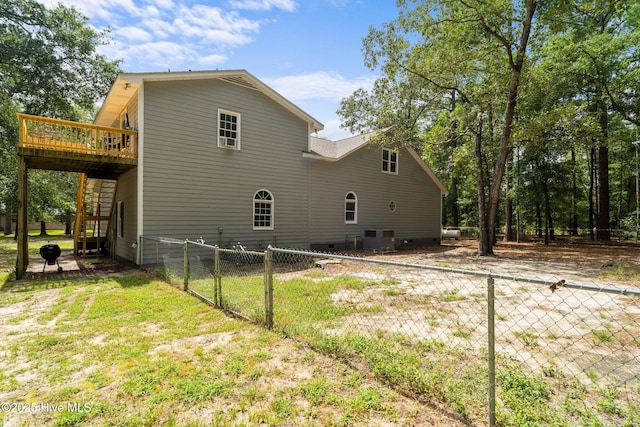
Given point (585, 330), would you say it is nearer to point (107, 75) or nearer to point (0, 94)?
point (107, 75)

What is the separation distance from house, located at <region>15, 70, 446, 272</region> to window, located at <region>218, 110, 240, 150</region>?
0.12ft

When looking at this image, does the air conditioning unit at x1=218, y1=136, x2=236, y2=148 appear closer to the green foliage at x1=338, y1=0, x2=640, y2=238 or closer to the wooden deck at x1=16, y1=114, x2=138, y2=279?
the wooden deck at x1=16, y1=114, x2=138, y2=279

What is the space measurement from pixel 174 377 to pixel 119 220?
10.6m

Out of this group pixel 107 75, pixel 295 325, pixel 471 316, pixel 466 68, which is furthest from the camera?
pixel 107 75

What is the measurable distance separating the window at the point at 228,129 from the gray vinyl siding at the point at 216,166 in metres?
0.17

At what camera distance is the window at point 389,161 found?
16625mm

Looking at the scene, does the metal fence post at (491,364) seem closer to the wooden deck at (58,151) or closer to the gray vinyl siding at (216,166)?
the gray vinyl siding at (216,166)

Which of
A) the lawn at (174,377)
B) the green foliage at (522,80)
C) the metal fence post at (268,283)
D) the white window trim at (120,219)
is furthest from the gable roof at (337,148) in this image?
the lawn at (174,377)

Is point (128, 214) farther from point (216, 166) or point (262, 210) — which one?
point (262, 210)

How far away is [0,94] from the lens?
570 inches

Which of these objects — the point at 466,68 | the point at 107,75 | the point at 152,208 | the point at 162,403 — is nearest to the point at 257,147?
the point at 152,208

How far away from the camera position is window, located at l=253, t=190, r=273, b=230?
11727mm

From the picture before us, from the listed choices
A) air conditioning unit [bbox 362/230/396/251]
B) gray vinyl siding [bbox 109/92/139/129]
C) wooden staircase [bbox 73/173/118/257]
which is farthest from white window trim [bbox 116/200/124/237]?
air conditioning unit [bbox 362/230/396/251]

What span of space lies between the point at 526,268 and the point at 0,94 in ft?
75.7
